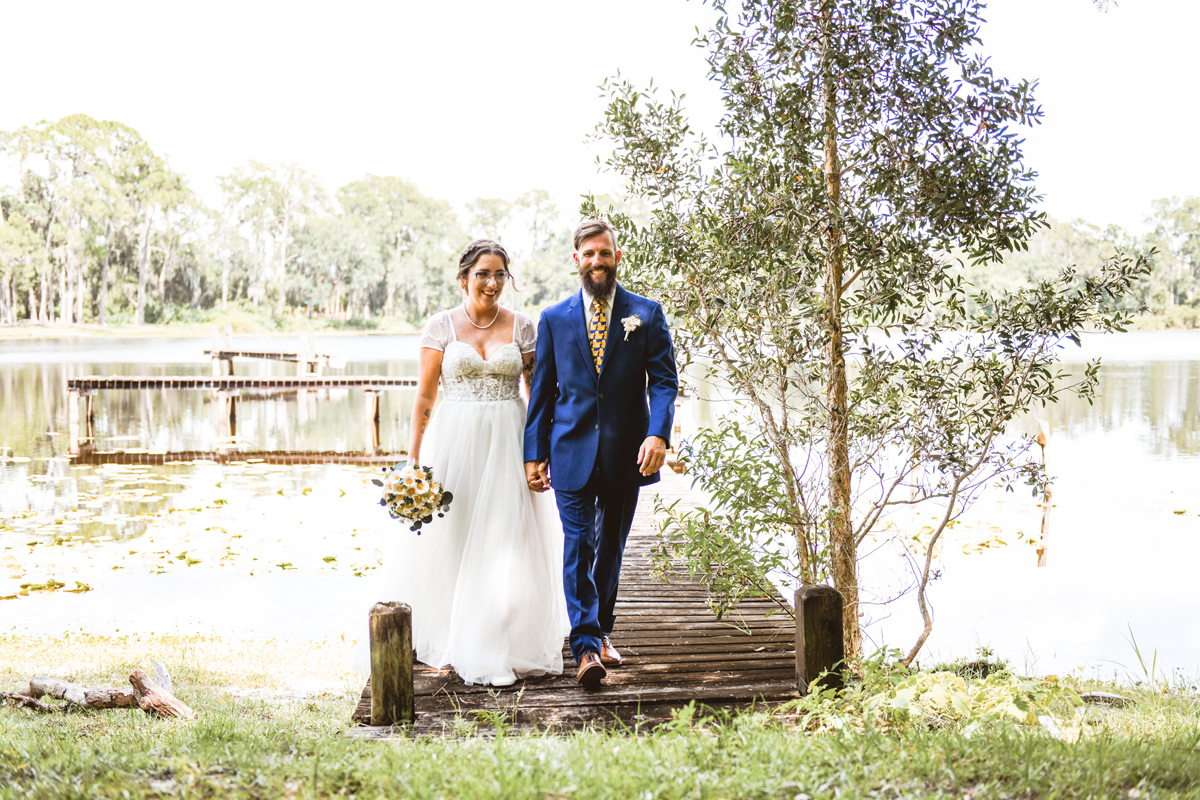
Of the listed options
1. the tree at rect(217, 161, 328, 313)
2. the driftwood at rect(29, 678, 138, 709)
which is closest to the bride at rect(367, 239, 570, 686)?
the driftwood at rect(29, 678, 138, 709)

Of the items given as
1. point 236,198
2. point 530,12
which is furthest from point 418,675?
point 530,12

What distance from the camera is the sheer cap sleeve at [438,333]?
4281mm

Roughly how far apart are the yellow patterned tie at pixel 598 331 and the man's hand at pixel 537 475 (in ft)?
1.68

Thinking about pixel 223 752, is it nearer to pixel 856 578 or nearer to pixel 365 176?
pixel 856 578

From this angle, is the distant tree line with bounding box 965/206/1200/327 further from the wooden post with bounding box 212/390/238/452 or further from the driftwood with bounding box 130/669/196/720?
the driftwood with bounding box 130/669/196/720

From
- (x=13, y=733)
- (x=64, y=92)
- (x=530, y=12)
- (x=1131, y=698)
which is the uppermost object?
(x=530, y=12)

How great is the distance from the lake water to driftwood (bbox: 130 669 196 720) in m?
1.46

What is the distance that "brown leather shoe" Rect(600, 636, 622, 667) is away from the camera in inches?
159

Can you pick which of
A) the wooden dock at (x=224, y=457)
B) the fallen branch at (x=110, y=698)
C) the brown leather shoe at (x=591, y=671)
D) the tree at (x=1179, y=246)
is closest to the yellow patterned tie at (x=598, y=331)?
the brown leather shoe at (x=591, y=671)

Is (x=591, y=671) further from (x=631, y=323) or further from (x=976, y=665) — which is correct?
(x=976, y=665)

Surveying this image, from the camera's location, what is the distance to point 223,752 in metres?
2.60

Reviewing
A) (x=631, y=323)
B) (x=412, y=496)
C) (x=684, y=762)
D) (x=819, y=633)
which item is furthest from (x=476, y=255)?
(x=684, y=762)

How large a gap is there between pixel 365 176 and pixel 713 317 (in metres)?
64.0

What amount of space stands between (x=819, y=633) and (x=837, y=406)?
154 cm
